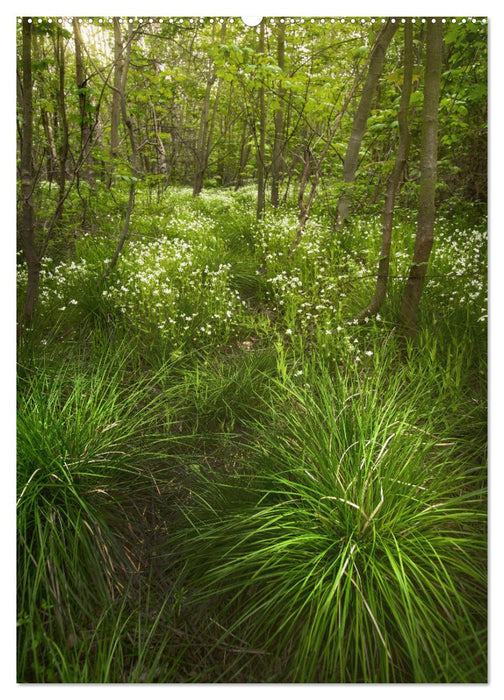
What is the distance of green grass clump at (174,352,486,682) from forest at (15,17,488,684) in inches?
0.4

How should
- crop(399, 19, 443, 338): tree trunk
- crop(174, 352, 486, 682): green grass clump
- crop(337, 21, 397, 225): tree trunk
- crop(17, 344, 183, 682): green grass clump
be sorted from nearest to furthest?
crop(174, 352, 486, 682): green grass clump, crop(17, 344, 183, 682): green grass clump, crop(399, 19, 443, 338): tree trunk, crop(337, 21, 397, 225): tree trunk

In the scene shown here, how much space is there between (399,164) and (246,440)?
2.26 meters

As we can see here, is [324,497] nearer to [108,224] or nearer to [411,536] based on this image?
[411,536]

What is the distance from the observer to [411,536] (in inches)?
58.9

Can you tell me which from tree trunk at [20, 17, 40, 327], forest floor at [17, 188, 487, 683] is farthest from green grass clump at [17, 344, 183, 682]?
tree trunk at [20, 17, 40, 327]

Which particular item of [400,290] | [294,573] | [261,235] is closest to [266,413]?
[294,573]

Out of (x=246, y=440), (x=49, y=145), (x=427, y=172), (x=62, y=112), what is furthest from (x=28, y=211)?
(x=427, y=172)

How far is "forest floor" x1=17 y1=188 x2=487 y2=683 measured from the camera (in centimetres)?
128

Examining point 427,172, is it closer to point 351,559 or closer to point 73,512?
point 351,559

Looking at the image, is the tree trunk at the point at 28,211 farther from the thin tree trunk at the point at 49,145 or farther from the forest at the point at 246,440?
the thin tree trunk at the point at 49,145

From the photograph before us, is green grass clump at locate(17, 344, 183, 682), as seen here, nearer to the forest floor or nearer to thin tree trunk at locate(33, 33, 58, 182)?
the forest floor

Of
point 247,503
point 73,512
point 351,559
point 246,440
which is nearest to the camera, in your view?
point 351,559

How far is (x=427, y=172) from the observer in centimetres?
245

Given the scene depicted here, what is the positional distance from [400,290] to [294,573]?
2469 millimetres
